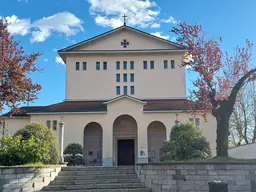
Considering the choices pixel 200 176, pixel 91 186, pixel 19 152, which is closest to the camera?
pixel 200 176

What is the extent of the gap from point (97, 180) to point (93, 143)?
1645cm

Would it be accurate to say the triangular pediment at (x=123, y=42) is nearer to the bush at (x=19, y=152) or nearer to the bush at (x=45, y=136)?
the bush at (x=45, y=136)

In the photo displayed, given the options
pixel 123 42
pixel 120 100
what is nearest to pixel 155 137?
pixel 120 100

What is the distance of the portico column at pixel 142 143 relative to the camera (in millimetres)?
27859

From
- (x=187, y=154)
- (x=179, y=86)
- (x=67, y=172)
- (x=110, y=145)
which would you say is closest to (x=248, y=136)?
(x=179, y=86)

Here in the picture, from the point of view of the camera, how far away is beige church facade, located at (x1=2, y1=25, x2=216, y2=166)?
2873 centimetres

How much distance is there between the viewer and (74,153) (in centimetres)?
2648

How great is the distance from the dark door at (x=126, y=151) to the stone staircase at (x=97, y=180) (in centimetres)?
1469

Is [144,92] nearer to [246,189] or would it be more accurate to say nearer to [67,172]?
[67,172]

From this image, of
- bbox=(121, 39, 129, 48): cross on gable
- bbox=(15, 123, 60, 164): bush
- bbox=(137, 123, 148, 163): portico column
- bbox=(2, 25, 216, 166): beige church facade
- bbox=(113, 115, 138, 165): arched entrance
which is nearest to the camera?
bbox=(15, 123, 60, 164): bush

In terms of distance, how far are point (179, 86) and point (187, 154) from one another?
17.6 m

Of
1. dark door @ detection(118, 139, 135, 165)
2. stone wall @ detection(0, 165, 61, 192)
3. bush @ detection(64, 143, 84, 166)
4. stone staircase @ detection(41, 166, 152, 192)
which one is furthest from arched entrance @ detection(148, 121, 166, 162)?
stone wall @ detection(0, 165, 61, 192)

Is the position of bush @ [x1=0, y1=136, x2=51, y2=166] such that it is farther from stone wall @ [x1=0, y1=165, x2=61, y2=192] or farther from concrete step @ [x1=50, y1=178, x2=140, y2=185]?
concrete step @ [x1=50, y1=178, x2=140, y2=185]

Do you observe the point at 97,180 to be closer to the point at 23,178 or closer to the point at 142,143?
the point at 23,178
